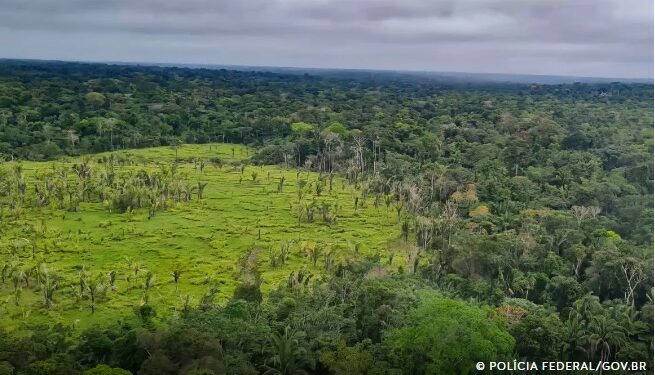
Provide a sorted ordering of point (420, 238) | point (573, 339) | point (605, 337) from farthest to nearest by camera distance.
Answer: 1. point (420, 238)
2. point (573, 339)
3. point (605, 337)

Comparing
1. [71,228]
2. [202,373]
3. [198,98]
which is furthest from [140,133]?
[202,373]

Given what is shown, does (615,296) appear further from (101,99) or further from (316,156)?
(101,99)

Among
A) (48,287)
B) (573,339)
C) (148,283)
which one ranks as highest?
(573,339)

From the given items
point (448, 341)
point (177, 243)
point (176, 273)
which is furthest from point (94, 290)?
point (448, 341)

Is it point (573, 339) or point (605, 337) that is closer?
point (605, 337)

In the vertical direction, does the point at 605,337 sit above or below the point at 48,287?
above

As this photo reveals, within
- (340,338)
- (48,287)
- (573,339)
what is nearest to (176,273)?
(48,287)

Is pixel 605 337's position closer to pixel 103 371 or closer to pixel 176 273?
pixel 103 371

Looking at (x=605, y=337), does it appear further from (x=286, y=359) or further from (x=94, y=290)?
(x=94, y=290)

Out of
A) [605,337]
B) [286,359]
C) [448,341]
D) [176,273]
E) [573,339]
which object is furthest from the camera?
[176,273]
